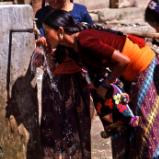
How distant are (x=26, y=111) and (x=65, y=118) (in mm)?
316

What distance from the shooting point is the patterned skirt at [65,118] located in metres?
5.18

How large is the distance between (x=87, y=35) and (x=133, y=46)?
349mm

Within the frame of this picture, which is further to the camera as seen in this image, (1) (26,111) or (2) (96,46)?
(1) (26,111)

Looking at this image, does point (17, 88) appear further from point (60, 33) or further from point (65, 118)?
point (60, 33)

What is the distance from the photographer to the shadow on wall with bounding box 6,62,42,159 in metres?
5.20

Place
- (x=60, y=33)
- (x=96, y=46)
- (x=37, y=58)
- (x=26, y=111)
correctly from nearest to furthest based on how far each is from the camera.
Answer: (x=96, y=46) < (x=60, y=33) < (x=37, y=58) < (x=26, y=111)

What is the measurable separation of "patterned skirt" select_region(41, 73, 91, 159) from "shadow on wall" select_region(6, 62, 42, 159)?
81mm

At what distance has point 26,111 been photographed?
5.26 m

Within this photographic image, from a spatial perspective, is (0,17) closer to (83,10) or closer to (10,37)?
(10,37)

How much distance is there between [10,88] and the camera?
517 centimetres

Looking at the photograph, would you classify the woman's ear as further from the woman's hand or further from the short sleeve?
the woman's hand

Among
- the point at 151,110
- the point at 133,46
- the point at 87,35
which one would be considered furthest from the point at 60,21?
the point at 151,110

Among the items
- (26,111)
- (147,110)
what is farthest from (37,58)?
(147,110)

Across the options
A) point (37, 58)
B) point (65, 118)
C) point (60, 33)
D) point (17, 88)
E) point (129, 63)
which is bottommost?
point (65, 118)
